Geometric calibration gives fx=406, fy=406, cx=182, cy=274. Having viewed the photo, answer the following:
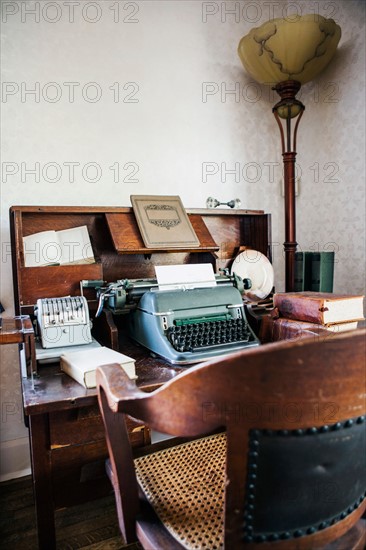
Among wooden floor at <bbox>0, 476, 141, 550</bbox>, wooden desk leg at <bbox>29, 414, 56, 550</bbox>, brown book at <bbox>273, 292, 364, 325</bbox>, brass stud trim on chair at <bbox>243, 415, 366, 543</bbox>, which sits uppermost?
brown book at <bbox>273, 292, 364, 325</bbox>

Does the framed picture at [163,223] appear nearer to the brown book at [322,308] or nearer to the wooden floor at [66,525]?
the brown book at [322,308]

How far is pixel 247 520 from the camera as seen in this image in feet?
2.23

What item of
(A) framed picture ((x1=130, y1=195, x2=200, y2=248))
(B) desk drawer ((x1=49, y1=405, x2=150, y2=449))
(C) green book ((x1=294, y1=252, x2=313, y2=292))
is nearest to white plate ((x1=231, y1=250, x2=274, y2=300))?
(C) green book ((x1=294, y1=252, x2=313, y2=292))

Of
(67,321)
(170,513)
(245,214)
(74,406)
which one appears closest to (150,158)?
(245,214)

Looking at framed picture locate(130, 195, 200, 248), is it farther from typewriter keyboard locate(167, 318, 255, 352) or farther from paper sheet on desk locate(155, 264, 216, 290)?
typewriter keyboard locate(167, 318, 255, 352)

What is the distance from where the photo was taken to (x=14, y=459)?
2125mm

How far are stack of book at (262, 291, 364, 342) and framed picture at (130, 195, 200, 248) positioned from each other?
512mm

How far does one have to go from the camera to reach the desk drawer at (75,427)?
1119mm

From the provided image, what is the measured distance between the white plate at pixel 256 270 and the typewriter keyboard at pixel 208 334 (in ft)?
1.84

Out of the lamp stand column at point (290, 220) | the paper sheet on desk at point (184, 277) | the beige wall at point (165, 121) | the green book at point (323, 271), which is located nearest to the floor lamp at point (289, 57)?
the lamp stand column at point (290, 220)

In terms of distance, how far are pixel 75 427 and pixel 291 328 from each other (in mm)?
879

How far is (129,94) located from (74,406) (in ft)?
5.96

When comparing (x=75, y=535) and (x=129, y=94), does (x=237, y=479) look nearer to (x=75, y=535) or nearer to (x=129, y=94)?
(x=75, y=535)

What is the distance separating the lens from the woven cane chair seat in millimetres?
839
